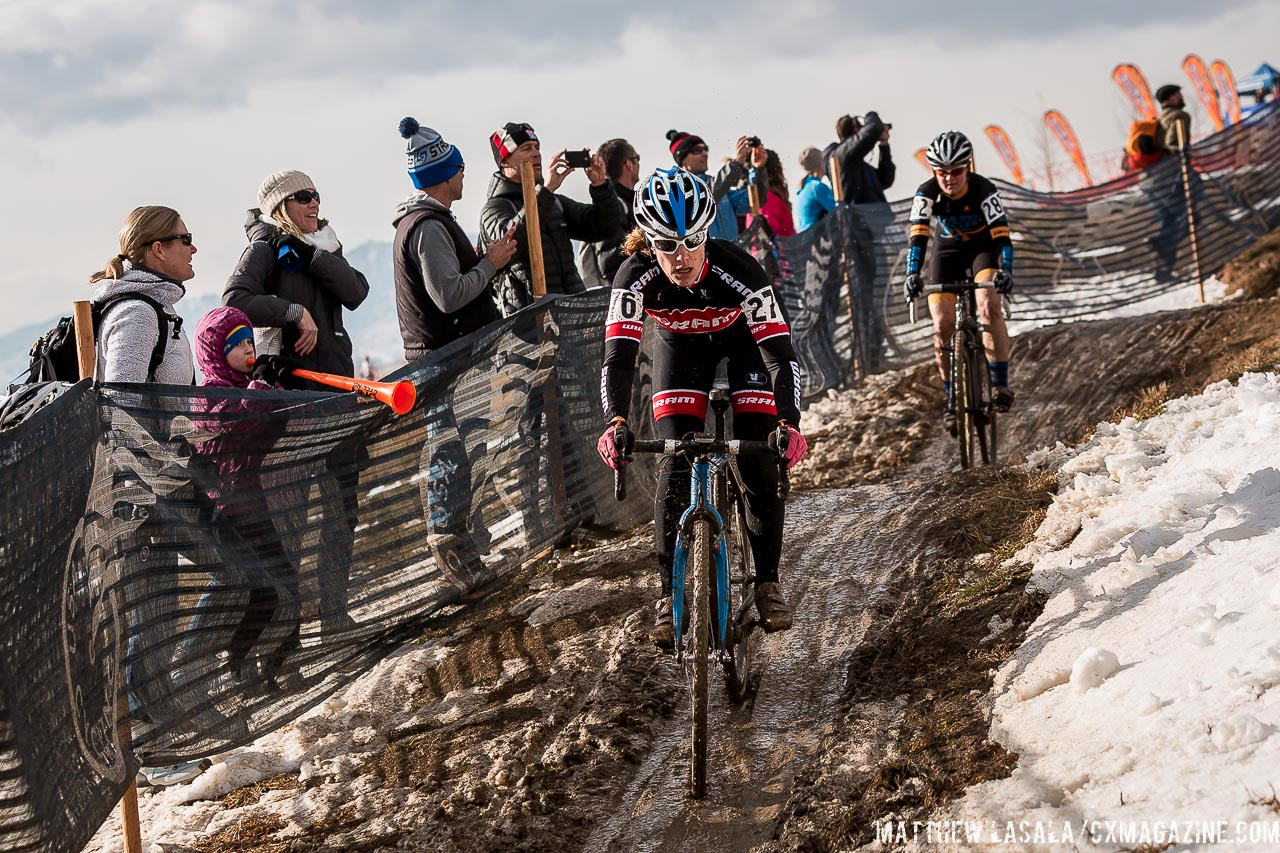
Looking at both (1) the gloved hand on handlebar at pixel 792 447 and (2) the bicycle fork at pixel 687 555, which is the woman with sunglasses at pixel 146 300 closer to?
(2) the bicycle fork at pixel 687 555

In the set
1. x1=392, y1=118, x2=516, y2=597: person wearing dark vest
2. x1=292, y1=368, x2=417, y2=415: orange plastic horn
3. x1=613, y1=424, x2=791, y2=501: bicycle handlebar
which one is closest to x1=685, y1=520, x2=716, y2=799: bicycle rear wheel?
x1=613, y1=424, x2=791, y2=501: bicycle handlebar

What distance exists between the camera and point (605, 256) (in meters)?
8.81

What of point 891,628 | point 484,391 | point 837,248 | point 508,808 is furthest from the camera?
point 837,248

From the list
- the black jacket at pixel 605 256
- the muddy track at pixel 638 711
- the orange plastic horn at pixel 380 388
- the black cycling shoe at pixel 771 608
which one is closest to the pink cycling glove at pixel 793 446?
the black cycling shoe at pixel 771 608

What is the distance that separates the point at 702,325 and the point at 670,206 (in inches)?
25.8

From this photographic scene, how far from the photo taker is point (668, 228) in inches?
196

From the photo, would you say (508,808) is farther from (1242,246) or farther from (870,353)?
(1242,246)

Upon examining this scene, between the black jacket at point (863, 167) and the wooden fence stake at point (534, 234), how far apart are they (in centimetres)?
627

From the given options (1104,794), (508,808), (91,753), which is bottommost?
(508,808)

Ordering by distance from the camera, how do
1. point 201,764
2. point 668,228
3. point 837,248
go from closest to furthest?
point 668,228
point 201,764
point 837,248

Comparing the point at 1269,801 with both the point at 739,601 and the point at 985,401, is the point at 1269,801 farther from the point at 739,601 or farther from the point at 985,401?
the point at 985,401

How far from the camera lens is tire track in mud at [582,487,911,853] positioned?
443 centimetres

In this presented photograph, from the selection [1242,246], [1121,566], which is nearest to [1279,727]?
[1121,566]

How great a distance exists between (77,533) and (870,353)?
10.3 metres
